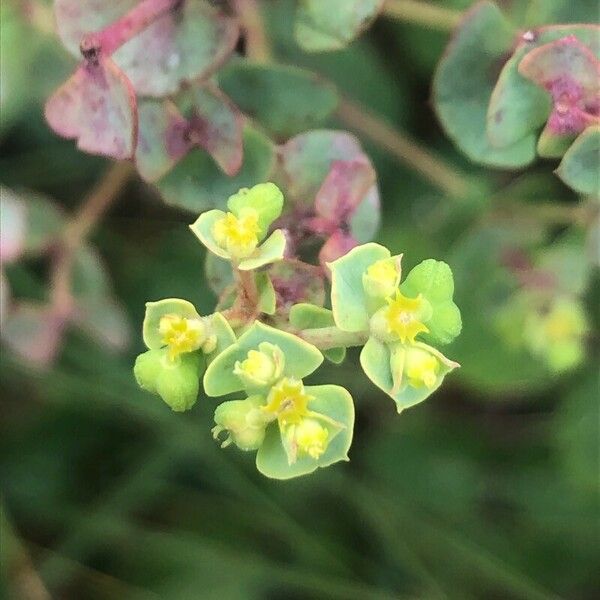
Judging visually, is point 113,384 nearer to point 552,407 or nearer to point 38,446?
point 38,446

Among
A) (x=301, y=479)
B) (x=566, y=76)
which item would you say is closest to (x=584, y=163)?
(x=566, y=76)

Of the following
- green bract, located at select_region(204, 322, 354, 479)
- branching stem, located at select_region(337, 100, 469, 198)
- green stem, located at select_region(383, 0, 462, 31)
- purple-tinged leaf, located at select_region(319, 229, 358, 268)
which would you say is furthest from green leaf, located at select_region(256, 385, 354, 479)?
branching stem, located at select_region(337, 100, 469, 198)

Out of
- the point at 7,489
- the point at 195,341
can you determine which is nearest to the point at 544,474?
the point at 7,489

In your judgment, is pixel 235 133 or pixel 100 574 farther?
pixel 100 574

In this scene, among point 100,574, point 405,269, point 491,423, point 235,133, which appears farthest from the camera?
point 491,423

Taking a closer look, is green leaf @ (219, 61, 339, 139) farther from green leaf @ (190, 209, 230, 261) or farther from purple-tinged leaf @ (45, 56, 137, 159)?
green leaf @ (190, 209, 230, 261)
